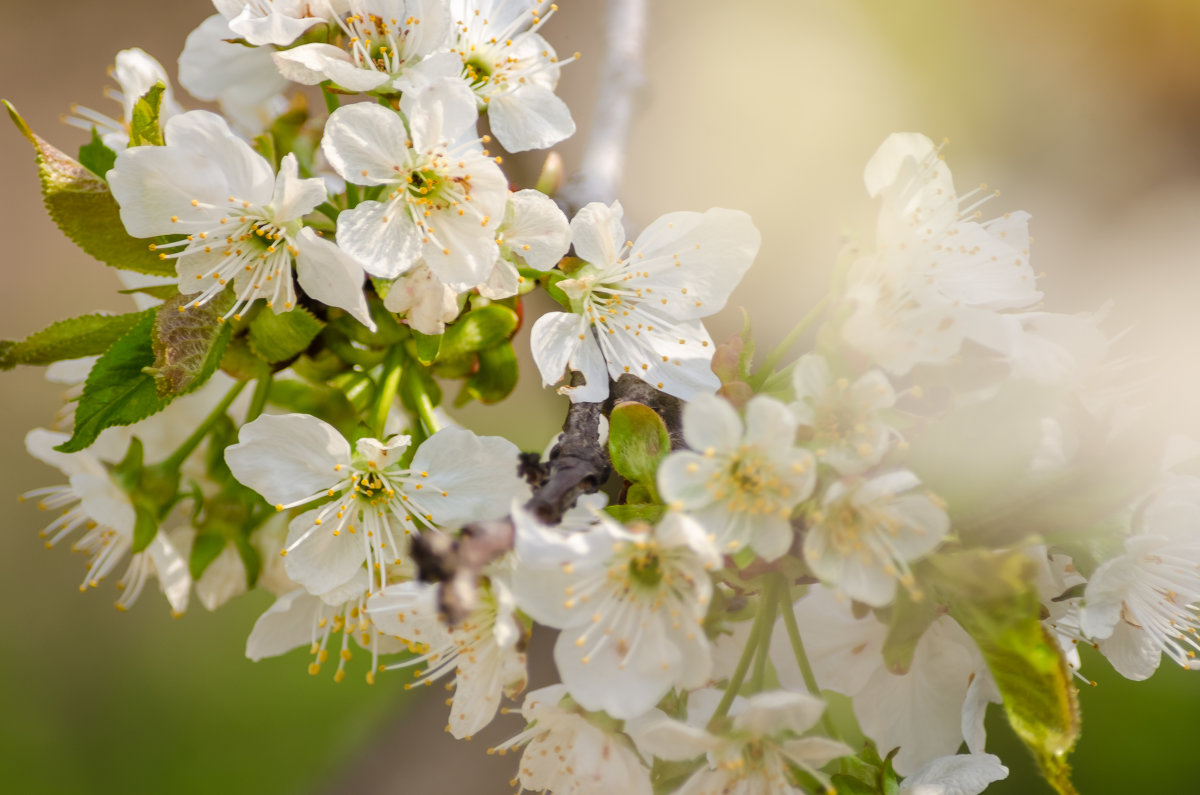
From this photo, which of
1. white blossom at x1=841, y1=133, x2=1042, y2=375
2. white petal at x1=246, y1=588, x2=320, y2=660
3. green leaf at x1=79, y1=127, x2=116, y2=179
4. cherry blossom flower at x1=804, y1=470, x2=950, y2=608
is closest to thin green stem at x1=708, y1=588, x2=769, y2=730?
cherry blossom flower at x1=804, y1=470, x2=950, y2=608

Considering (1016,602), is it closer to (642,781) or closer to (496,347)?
(642,781)

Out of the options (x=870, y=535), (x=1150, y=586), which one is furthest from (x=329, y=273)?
(x=1150, y=586)

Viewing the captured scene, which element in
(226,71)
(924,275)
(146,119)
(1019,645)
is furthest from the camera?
(226,71)

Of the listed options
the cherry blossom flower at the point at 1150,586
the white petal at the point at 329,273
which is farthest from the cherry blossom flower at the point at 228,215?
the cherry blossom flower at the point at 1150,586

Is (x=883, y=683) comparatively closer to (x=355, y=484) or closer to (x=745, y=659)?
(x=745, y=659)

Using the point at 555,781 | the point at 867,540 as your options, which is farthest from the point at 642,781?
the point at 867,540

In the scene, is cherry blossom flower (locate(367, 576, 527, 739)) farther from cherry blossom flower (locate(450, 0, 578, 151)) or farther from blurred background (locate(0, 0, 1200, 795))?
blurred background (locate(0, 0, 1200, 795))
